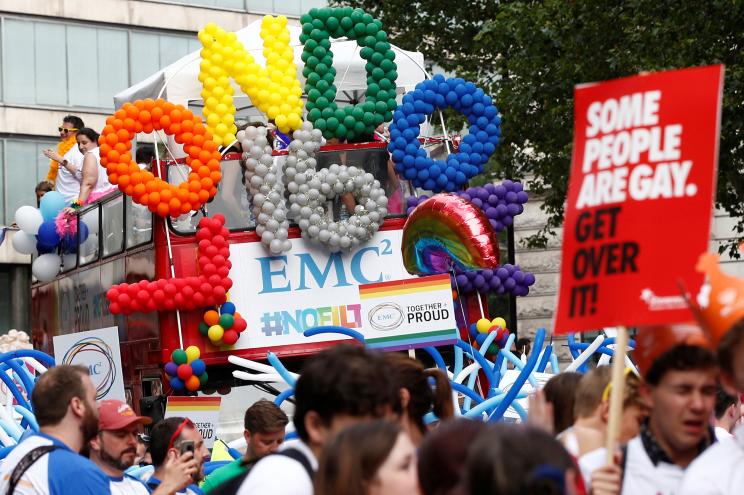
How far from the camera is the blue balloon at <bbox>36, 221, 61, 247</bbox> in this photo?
17.2m

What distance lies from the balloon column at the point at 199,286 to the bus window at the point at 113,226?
148 cm

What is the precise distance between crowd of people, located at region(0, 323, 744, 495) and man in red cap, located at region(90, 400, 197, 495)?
771mm

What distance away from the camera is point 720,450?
4.14 metres

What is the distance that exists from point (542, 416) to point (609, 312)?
0.55 m

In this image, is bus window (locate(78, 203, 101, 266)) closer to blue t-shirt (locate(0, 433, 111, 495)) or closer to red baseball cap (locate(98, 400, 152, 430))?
red baseball cap (locate(98, 400, 152, 430))

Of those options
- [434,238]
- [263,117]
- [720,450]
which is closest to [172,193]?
[434,238]

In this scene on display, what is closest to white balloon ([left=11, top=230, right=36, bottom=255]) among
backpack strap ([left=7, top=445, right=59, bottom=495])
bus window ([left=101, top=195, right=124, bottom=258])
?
bus window ([left=101, top=195, right=124, bottom=258])

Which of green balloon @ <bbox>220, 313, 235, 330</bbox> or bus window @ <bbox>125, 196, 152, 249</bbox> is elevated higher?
bus window @ <bbox>125, 196, 152, 249</bbox>

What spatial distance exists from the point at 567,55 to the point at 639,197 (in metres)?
16.5

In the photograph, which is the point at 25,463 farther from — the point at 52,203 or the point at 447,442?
the point at 52,203

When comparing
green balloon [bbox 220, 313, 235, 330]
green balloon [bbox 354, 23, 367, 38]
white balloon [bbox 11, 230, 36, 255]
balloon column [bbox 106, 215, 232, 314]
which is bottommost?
green balloon [bbox 220, 313, 235, 330]

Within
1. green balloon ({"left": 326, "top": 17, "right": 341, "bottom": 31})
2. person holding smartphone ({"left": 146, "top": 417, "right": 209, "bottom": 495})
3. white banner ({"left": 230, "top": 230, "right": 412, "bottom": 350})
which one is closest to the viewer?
person holding smartphone ({"left": 146, "top": 417, "right": 209, "bottom": 495})

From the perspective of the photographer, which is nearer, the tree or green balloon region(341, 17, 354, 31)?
green balloon region(341, 17, 354, 31)

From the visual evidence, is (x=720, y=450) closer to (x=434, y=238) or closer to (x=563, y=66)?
A: (x=434, y=238)
